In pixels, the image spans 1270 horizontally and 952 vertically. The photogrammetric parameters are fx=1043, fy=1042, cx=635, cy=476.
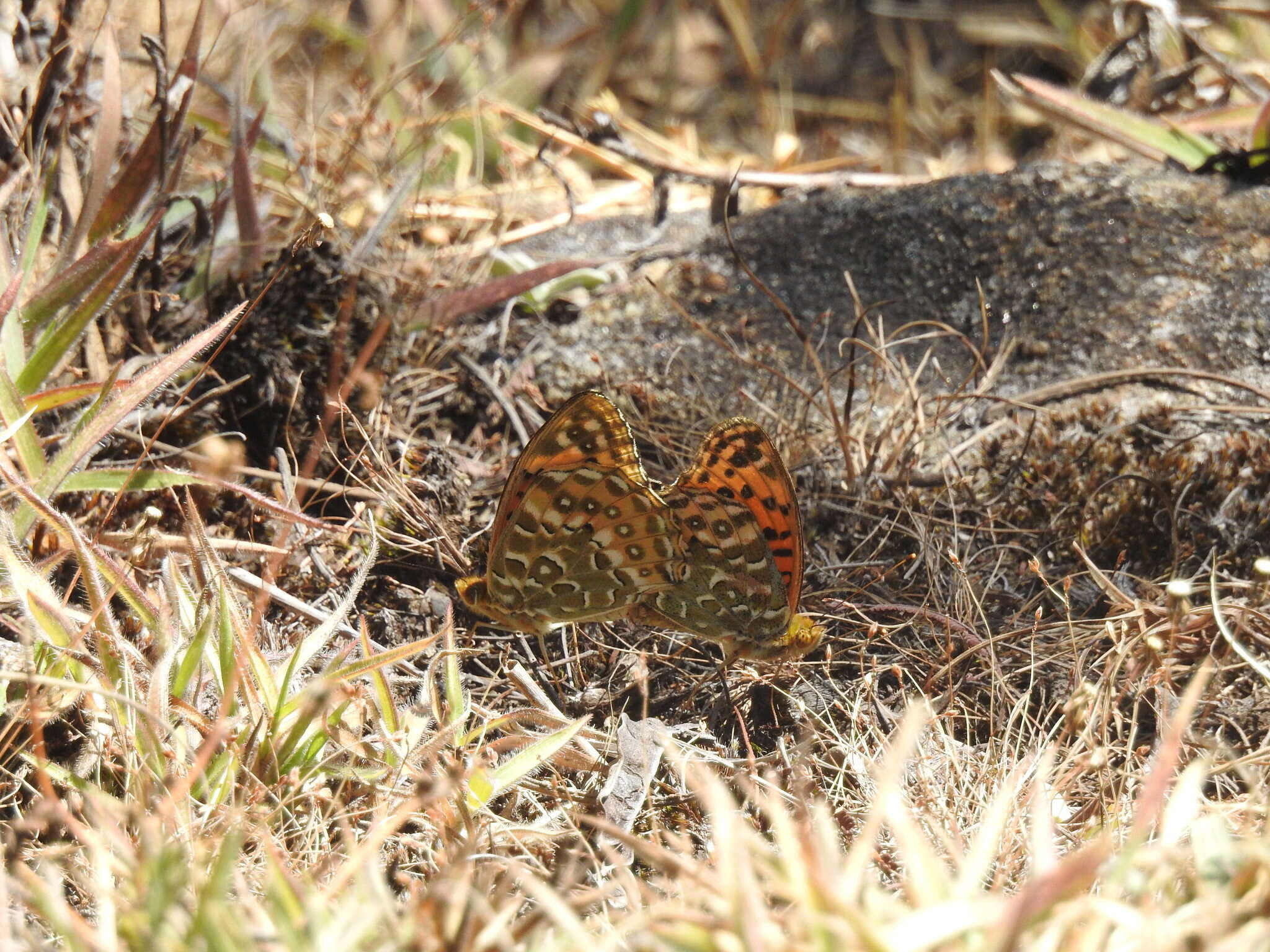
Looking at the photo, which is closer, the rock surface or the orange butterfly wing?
the orange butterfly wing

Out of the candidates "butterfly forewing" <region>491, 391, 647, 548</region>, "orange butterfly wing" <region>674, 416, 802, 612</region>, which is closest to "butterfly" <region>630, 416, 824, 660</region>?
"orange butterfly wing" <region>674, 416, 802, 612</region>

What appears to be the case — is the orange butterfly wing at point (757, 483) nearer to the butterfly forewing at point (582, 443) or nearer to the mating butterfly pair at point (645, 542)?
the mating butterfly pair at point (645, 542)

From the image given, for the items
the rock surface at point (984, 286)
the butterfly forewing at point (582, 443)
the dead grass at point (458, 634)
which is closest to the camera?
the dead grass at point (458, 634)

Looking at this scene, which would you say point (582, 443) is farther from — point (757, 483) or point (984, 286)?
point (984, 286)

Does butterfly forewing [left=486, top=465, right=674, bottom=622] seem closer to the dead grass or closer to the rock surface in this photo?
the dead grass

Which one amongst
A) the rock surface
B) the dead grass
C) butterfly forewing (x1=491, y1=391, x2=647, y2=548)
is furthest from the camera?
the rock surface

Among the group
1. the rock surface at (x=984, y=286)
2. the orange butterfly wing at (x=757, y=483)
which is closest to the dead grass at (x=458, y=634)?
the rock surface at (x=984, y=286)
